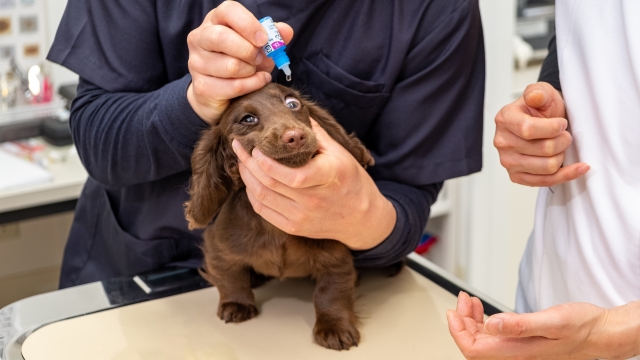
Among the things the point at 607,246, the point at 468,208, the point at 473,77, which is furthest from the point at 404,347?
the point at 468,208

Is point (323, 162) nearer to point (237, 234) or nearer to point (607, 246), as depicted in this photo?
point (237, 234)

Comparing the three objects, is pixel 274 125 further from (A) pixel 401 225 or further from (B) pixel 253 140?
(A) pixel 401 225

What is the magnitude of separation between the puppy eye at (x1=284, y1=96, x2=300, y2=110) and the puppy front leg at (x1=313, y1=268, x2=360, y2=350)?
253mm

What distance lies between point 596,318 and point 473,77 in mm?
496

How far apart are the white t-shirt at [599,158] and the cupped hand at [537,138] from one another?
0.9 inches

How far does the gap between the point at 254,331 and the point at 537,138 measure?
0.48 m

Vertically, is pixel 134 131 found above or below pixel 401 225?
above

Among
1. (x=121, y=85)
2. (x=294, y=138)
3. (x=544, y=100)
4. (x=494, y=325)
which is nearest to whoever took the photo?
(x=494, y=325)

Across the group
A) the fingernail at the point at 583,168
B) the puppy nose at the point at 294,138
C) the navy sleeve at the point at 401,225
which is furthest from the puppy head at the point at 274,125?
the fingernail at the point at 583,168

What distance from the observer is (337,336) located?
91 cm

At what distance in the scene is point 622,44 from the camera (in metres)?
0.84

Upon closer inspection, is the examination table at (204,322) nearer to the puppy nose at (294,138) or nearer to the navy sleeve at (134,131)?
the navy sleeve at (134,131)

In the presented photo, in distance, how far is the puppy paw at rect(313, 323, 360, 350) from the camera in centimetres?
91

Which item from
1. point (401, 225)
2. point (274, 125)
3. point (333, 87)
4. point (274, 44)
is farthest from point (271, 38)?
point (401, 225)
